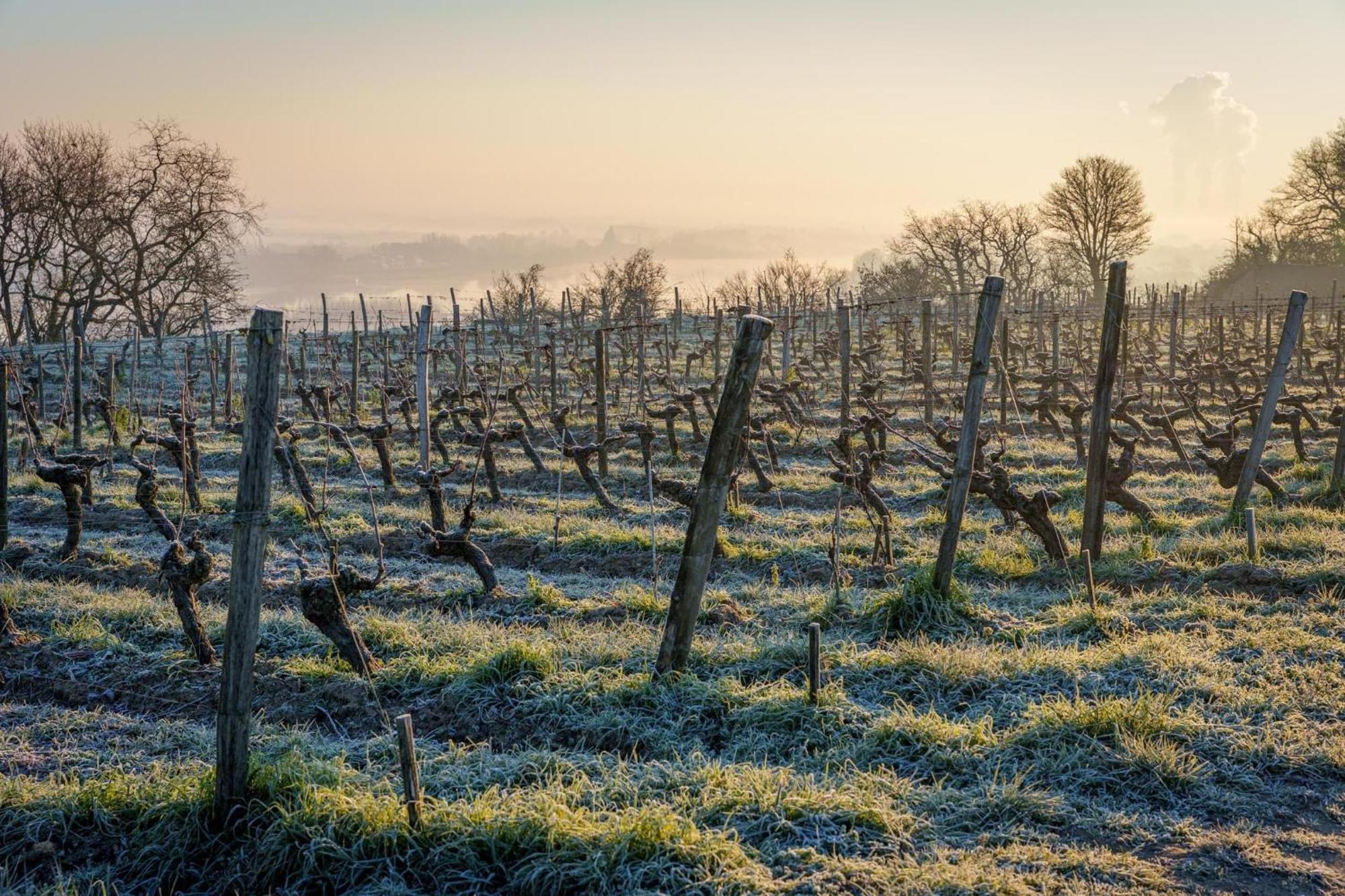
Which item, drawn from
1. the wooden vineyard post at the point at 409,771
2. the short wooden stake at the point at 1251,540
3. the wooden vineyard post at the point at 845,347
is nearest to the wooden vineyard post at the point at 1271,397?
the short wooden stake at the point at 1251,540

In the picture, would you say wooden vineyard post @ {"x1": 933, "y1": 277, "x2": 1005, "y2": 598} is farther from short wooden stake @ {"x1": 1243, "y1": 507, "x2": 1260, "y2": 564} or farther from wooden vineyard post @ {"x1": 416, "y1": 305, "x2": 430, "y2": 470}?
wooden vineyard post @ {"x1": 416, "y1": 305, "x2": 430, "y2": 470}

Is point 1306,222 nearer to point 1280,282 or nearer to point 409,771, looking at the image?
point 1280,282

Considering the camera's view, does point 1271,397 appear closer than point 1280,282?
Yes

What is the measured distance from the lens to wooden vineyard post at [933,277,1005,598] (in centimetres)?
589

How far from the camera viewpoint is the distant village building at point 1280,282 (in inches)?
2008

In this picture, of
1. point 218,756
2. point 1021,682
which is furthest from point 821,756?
point 218,756

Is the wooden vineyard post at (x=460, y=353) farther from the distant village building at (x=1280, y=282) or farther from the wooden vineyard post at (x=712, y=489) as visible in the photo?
the distant village building at (x=1280, y=282)

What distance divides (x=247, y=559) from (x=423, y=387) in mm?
7609

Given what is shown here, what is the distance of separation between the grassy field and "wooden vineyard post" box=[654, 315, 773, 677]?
0.28m

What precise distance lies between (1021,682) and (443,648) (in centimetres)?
341

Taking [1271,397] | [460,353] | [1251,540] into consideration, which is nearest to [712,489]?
[1251,540]

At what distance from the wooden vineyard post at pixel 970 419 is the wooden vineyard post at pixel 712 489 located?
162 centimetres

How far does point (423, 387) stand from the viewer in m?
11.2

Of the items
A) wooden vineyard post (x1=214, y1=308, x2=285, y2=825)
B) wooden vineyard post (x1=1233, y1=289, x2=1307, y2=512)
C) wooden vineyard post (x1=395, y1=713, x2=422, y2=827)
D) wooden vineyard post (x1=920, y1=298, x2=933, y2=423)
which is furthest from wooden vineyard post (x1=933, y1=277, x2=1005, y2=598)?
wooden vineyard post (x1=920, y1=298, x2=933, y2=423)
